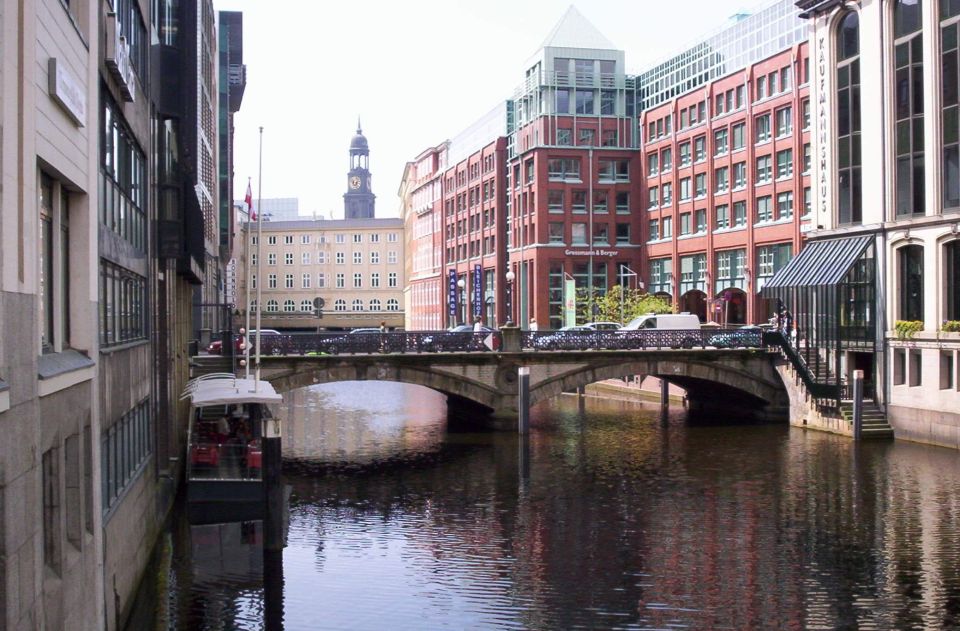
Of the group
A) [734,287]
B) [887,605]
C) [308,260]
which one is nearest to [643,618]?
[887,605]

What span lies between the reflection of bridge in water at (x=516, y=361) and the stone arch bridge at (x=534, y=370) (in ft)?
0.16

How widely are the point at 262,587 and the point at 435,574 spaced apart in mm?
4138

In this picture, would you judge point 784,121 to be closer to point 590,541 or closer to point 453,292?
point 453,292

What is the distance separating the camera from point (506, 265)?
112625 mm

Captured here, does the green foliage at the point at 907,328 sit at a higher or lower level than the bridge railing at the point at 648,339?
higher

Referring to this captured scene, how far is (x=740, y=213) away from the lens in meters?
84.5

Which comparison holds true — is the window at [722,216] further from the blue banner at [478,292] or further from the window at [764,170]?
the blue banner at [478,292]

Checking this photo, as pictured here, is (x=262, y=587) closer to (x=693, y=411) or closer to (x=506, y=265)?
(x=693, y=411)

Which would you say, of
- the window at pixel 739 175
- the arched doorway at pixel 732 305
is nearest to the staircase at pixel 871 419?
the arched doorway at pixel 732 305

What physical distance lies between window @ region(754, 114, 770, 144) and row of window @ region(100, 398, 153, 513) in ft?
Answer: 203

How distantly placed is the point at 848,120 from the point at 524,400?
2025 centimetres

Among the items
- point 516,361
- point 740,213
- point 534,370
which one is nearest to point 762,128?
point 740,213

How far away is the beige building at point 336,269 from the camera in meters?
173

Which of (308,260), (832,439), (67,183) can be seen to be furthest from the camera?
(308,260)
